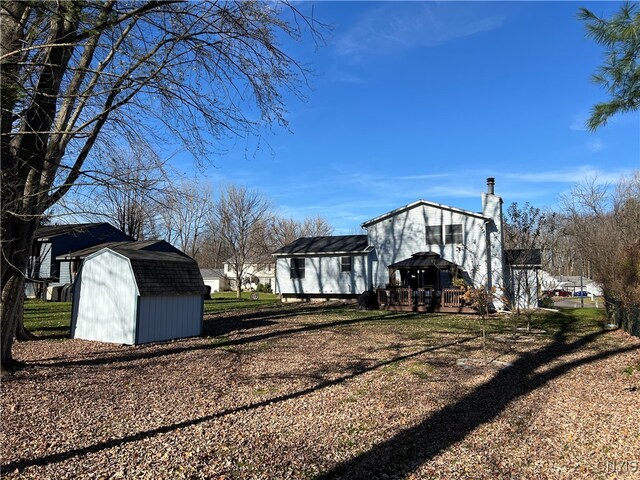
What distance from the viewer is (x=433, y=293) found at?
21250mm

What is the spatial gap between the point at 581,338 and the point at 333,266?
15.4m

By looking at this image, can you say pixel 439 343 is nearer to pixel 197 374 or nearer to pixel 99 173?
pixel 197 374

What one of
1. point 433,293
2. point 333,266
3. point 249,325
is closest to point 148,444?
point 249,325

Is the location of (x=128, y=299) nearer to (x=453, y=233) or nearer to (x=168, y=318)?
(x=168, y=318)

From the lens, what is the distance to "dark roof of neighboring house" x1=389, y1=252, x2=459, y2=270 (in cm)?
2167

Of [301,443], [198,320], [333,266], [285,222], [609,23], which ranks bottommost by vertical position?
[301,443]

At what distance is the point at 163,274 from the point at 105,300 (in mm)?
1426

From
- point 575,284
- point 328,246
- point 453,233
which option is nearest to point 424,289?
point 453,233

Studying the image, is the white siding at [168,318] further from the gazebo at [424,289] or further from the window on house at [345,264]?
the window on house at [345,264]

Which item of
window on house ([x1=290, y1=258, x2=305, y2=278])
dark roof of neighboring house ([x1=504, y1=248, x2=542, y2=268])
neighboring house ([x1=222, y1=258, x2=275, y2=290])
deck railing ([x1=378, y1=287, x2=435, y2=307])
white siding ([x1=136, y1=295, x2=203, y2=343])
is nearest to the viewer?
white siding ([x1=136, y1=295, x2=203, y2=343])

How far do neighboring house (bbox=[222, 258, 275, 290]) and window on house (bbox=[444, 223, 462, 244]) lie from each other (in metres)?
27.6

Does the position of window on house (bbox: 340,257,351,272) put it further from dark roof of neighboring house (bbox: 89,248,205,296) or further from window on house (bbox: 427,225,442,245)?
dark roof of neighboring house (bbox: 89,248,205,296)

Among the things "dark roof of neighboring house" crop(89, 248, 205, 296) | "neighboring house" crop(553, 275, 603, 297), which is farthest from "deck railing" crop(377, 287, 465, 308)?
"dark roof of neighboring house" crop(89, 248, 205, 296)

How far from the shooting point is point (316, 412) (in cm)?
579
